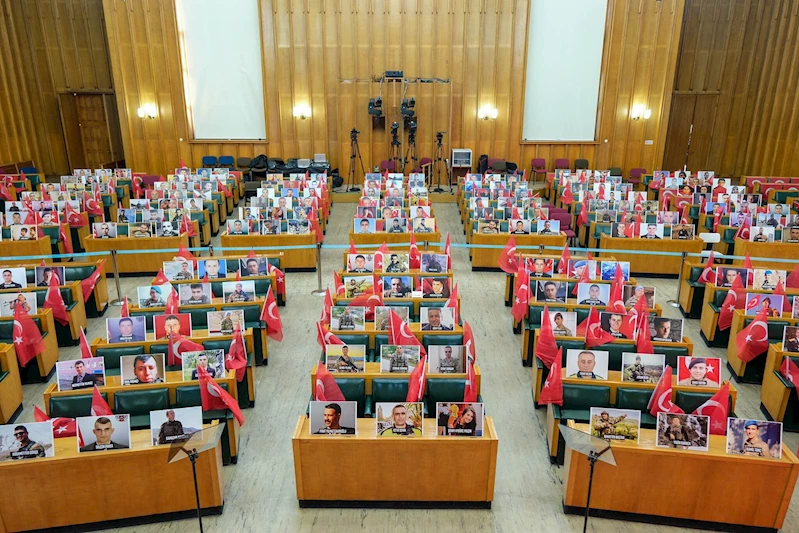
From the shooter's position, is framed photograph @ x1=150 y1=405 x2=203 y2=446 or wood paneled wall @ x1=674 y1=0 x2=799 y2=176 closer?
framed photograph @ x1=150 y1=405 x2=203 y2=446

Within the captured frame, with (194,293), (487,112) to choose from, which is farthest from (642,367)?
(487,112)

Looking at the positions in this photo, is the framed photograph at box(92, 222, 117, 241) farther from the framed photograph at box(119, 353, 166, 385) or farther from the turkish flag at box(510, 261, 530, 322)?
the turkish flag at box(510, 261, 530, 322)

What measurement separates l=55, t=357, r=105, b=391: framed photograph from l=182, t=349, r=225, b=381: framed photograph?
801mm

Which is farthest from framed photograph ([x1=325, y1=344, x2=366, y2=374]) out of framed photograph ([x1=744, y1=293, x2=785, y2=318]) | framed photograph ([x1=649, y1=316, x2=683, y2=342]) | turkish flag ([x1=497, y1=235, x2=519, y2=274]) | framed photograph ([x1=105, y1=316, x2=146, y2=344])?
framed photograph ([x1=744, y1=293, x2=785, y2=318])

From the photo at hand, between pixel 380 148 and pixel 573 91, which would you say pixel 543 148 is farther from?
pixel 380 148

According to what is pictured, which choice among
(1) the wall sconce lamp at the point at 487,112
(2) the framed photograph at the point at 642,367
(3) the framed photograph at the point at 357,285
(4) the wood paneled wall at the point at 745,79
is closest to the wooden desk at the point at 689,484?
(2) the framed photograph at the point at 642,367

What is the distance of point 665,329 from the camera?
6.73 m

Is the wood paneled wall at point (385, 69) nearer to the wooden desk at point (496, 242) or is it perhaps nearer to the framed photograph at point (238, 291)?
the wooden desk at point (496, 242)

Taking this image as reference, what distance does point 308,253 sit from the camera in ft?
37.2

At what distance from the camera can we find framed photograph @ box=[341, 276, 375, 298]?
26.7 feet

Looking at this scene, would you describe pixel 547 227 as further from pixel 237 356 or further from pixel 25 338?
pixel 25 338

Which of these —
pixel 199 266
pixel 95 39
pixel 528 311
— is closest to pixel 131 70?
pixel 95 39

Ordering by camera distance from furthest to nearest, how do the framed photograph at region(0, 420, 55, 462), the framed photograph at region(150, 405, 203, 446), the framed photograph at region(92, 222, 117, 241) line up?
1. the framed photograph at region(92, 222, 117, 241)
2. the framed photograph at region(150, 405, 203, 446)
3. the framed photograph at region(0, 420, 55, 462)

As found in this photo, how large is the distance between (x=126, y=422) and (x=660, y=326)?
5612 mm
